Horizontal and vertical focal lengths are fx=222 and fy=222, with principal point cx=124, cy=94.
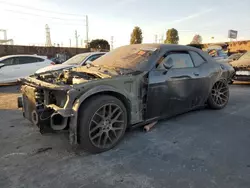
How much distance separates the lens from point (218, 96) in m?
5.08

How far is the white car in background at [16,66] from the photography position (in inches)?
365

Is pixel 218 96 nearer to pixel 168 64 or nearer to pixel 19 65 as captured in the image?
pixel 168 64

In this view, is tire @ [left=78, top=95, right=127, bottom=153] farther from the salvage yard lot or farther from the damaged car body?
the damaged car body

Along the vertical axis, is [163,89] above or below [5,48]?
below

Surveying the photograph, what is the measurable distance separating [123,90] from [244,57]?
8237 mm

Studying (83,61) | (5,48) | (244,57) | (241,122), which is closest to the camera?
(241,122)

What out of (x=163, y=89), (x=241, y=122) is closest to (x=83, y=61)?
(x=163, y=89)

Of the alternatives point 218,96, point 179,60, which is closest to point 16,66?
point 179,60

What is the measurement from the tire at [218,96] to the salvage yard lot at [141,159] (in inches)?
30.7

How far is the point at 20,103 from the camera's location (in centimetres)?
381

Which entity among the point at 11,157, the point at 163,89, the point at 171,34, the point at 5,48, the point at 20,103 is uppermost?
the point at 171,34

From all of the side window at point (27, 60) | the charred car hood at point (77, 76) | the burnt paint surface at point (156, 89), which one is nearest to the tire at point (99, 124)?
the burnt paint surface at point (156, 89)

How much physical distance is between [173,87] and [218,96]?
1792 mm

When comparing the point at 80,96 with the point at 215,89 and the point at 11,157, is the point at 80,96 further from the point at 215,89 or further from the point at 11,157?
the point at 215,89
